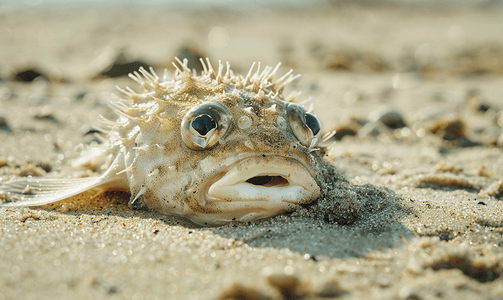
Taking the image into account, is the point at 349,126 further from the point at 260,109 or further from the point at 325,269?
the point at 325,269

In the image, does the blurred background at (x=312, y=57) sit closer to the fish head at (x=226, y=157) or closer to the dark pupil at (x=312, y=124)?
the fish head at (x=226, y=157)

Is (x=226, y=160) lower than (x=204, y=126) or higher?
lower

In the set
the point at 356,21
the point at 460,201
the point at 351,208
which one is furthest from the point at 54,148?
the point at 356,21

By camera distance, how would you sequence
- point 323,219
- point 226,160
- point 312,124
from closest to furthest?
point 226,160, point 323,219, point 312,124

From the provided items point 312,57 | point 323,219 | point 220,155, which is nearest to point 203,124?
point 220,155

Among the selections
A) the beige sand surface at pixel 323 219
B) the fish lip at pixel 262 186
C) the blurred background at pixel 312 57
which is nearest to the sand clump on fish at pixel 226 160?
the fish lip at pixel 262 186

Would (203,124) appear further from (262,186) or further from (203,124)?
(262,186)

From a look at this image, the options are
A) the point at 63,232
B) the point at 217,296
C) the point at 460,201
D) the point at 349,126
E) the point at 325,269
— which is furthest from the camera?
the point at 349,126
